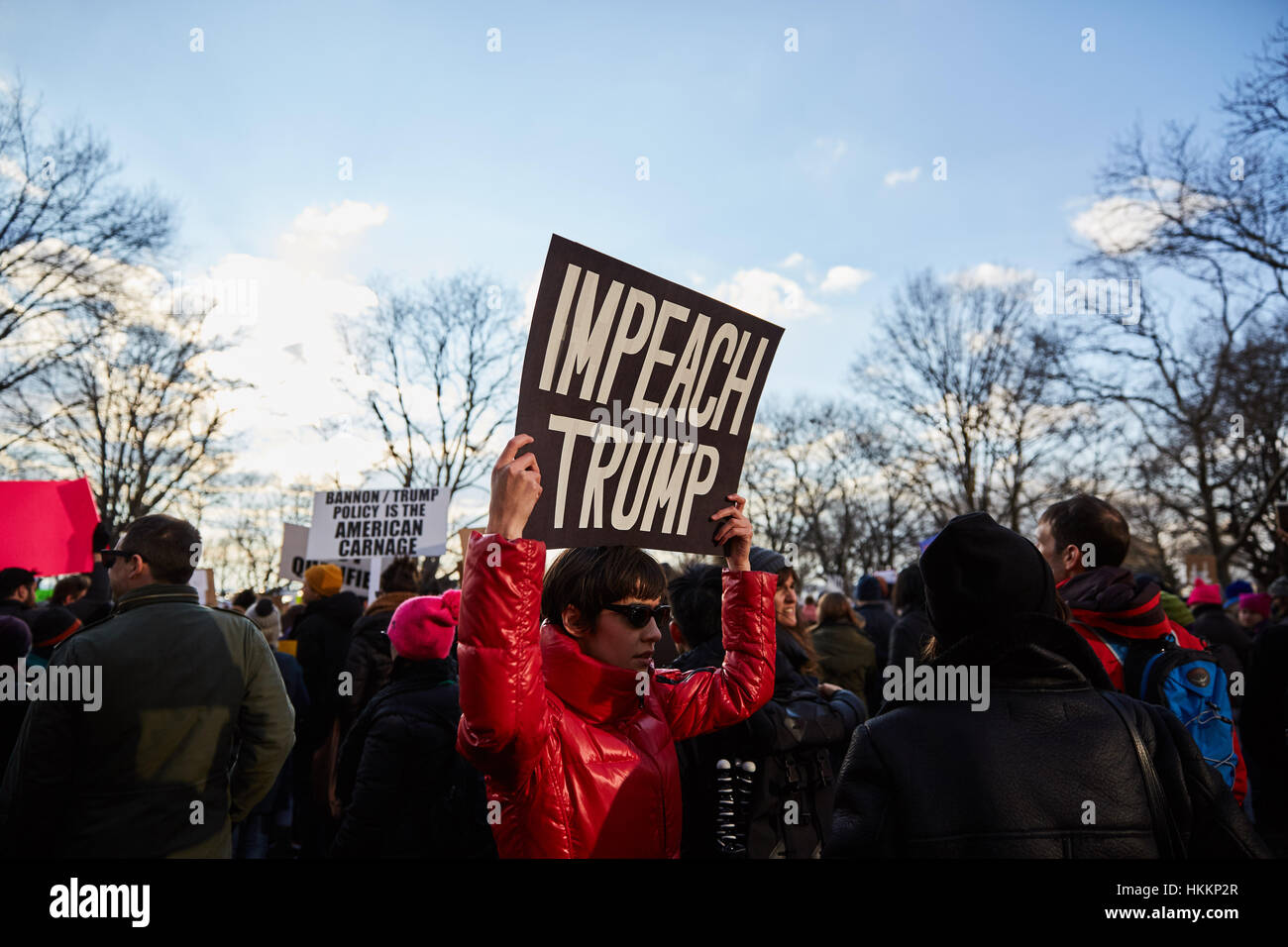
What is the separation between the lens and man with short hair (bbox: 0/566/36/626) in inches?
231

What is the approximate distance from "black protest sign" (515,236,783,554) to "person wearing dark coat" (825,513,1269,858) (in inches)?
38.4

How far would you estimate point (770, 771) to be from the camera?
2938 millimetres

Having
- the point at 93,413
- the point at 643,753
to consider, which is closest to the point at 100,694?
the point at 643,753

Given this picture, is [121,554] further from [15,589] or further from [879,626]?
[879,626]

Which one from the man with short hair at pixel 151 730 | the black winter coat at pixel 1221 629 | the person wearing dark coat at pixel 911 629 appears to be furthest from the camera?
the black winter coat at pixel 1221 629

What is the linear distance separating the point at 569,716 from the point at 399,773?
1.68 metres

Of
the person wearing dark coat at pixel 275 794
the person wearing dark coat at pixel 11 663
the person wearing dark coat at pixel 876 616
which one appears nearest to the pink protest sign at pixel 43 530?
the person wearing dark coat at pixel 275 794

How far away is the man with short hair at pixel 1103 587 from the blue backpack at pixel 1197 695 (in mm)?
87

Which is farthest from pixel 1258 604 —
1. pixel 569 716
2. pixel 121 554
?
pixel 121 554

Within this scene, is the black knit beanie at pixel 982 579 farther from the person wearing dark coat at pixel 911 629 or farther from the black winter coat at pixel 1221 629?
the black winter coat at pixel 1221 629

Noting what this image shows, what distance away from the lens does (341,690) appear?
5723 millimetres

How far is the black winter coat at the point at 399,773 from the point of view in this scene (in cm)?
351
